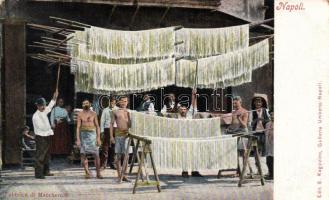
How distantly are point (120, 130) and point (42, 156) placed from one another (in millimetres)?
849

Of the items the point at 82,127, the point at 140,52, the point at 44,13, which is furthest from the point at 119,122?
the point at 44,13

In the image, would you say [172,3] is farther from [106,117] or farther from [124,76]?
[106,117]

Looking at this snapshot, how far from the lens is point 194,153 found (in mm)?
4805

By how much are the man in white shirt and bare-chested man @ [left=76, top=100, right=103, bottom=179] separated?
30 cm

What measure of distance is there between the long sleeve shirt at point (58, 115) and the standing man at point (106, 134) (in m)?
0.38

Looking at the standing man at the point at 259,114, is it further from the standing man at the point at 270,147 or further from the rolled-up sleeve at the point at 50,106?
the rolled-up sleeve at the point at 50,106

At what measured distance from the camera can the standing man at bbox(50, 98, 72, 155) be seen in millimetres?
4641

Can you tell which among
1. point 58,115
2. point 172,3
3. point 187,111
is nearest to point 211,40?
point 172,3

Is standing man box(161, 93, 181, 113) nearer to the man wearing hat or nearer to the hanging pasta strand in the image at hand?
the man wearing hat

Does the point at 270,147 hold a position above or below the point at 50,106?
below

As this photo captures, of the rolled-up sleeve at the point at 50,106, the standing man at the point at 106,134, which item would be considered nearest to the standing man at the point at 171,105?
the standing man at the point at 106,134

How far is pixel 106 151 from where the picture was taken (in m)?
4.85

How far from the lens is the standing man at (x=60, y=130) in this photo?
4641mm
